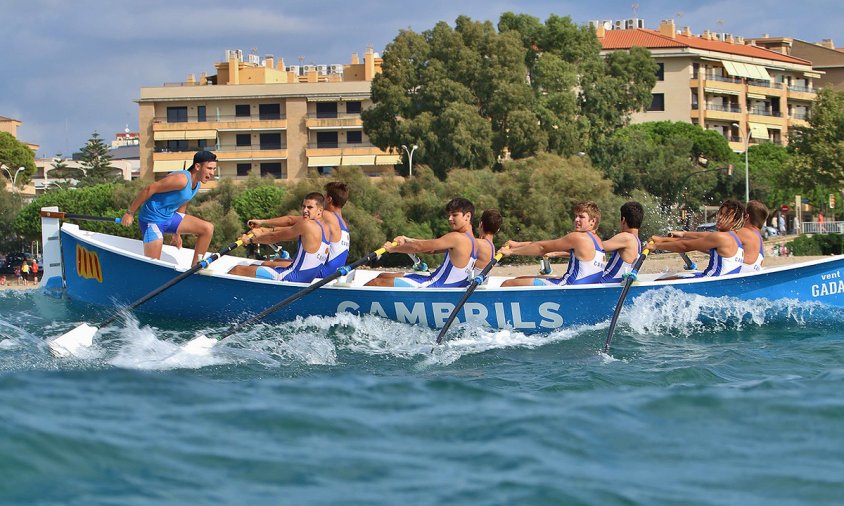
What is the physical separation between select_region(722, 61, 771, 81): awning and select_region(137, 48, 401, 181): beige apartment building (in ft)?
78.6

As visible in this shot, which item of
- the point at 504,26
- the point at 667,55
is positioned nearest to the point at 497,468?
the point at 504,26

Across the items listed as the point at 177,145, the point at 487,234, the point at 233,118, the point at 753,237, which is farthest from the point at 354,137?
the point at 753,237

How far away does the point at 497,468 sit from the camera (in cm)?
627

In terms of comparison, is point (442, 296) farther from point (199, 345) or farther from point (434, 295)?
point (199, 345)

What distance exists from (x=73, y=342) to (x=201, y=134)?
5439 cm

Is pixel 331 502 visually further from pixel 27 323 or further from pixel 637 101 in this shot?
pixel 637 101

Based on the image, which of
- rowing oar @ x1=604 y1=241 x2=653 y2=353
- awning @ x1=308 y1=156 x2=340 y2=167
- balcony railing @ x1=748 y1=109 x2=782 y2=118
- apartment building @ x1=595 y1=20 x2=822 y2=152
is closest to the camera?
rowing oar @ x1=604 y1=241 x2=653 y2=353

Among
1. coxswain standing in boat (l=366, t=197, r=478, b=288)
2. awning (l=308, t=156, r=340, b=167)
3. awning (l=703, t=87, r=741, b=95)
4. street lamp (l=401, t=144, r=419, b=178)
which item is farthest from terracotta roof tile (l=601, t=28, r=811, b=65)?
coxswain standing in boat (l=366, t=197, r=478, b=288)

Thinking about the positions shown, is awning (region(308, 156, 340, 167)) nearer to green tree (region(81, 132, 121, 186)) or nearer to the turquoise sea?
green tree (region(81, 132, 121, 186))

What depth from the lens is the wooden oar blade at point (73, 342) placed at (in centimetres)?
1036

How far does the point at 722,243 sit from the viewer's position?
12867 millimetres

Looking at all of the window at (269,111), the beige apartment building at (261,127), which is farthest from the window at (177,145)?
the window at (269,111)

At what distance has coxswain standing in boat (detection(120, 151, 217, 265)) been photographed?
1372 centimetres

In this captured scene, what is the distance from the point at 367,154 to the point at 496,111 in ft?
61.7
